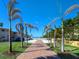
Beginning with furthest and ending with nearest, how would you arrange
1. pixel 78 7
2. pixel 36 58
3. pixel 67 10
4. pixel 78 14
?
pixel 78 14 → pixel 67 10 → pixel 78 7 → pixel 36 58

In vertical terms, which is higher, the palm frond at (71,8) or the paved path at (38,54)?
the palm frond at (71,8)

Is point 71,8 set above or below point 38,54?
above

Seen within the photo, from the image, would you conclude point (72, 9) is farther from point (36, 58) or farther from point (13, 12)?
point (36, 58)

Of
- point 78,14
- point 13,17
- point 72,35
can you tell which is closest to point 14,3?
point 13,17

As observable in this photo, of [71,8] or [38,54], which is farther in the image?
[71,8]

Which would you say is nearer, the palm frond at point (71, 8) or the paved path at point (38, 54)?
the paved path at point (38, 54)

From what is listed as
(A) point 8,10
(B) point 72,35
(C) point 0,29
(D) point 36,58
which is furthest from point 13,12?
(C) point 0,29

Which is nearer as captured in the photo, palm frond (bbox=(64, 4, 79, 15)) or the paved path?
the paved path

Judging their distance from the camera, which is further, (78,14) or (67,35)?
(67,35)

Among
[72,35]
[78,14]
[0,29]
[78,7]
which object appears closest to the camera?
[78,7]

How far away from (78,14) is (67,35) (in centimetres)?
2416

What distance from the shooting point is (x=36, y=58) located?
17656 mm

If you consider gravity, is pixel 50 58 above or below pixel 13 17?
below

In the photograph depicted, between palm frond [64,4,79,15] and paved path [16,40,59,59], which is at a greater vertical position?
palm frond [64,4,79,15]
